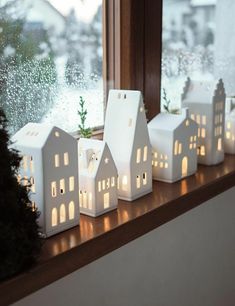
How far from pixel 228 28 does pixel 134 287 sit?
3.69ft

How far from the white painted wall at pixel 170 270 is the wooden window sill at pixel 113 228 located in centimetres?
8

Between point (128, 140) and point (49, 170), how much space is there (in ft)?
0.94

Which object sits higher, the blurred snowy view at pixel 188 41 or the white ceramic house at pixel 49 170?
the blurred snowy view at pixel 188 41

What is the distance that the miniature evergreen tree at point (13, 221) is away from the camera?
2.85 ft

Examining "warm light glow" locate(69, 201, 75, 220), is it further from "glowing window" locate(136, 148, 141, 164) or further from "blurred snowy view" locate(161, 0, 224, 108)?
"blurred snowy view" locate(161, 0, 224, 108)

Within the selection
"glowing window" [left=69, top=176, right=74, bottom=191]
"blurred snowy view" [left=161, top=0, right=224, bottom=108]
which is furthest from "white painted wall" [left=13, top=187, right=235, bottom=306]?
"blurred snowy view" [left=161, top=0, right=224, bottom=108]

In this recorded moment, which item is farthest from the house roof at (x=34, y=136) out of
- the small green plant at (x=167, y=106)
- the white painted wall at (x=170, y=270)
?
the small green plant at (x=167, y=106)

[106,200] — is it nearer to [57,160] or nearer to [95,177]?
[95,177]

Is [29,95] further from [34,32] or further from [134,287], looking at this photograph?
[134,287]

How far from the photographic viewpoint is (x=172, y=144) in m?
1.36

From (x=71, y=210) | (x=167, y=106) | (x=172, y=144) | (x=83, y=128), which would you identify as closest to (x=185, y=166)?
(x=172, y=144)

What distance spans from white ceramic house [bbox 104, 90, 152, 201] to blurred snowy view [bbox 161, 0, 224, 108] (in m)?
0.42

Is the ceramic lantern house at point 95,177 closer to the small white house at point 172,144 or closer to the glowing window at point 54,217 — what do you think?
the glowing window at point 54,217

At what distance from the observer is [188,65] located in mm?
1781
